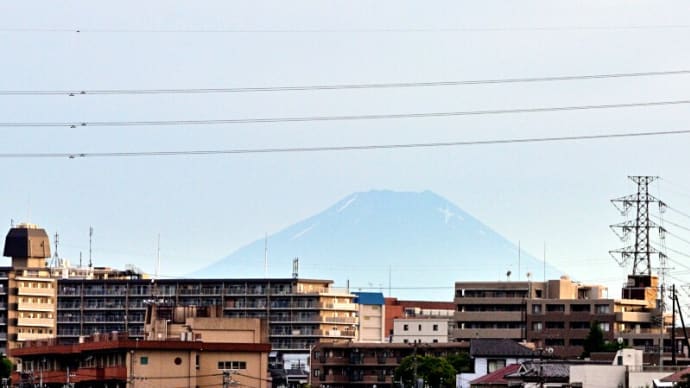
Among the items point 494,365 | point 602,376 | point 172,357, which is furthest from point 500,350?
point 602,376

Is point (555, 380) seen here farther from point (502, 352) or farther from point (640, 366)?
point (502, 352)

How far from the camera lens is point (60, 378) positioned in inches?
5679

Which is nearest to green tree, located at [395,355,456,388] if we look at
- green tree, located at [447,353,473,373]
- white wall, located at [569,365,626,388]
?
green tree, located at [447,353,473,373]

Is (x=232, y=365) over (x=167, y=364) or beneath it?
beneath

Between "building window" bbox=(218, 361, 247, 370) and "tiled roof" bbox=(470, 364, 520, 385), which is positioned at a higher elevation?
"building window" bbox=(218, 361, 247, 370)

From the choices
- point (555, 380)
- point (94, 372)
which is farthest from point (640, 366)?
point (94, 372)

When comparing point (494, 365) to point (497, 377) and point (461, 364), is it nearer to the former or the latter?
point (497, 377)

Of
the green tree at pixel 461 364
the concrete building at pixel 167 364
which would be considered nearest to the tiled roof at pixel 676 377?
the concrete building at pixel 167 364

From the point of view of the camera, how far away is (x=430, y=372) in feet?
599

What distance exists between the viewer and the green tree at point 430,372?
180625 millimetres

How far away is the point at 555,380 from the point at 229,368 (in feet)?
86.5

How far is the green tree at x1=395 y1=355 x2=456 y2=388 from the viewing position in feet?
593

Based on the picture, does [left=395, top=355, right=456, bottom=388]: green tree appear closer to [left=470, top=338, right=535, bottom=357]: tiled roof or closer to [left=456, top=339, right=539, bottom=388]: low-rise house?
[left=470, top=338, right=535, bottom=357]: tiled roof

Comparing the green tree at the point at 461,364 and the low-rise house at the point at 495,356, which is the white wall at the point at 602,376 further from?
the green tree at the point at 461,364
